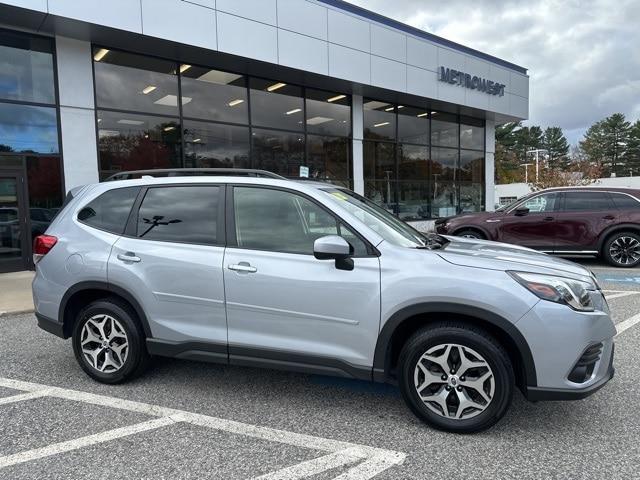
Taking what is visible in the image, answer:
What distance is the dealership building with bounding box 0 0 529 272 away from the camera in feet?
33.0

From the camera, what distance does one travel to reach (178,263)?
369 cm

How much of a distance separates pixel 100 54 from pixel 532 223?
10527mm

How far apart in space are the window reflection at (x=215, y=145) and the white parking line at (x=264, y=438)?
951 cm

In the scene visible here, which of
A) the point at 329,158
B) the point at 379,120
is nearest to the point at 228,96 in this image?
the point at 329,158

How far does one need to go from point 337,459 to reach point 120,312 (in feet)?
7.13

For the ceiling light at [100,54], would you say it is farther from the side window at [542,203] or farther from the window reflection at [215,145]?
the side window at [542,203]

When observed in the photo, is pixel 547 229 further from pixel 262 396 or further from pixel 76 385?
pixel 76 385

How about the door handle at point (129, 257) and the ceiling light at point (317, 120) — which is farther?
the ceiling light at point (317, 120)

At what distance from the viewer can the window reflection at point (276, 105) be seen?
546 inches

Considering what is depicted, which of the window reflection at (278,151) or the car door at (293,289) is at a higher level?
the window reflection at (278,151)

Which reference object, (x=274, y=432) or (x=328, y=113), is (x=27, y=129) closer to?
(x=328, y=113)

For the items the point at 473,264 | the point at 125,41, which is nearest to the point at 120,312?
the point at 473,264

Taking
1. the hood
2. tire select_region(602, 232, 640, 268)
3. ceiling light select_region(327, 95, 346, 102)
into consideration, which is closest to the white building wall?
ceiling light select_region(327, 95, 346, 102)

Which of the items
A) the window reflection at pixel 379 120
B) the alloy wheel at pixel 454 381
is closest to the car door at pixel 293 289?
the alloy wheel at pixel 454 381
